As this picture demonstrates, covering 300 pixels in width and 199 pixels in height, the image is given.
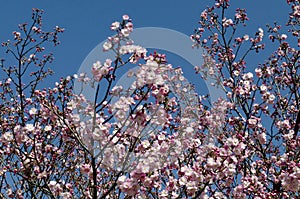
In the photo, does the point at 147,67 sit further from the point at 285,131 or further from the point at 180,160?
the point at 285,131

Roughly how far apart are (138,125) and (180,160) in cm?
192

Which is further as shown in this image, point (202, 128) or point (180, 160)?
point (202, 128)

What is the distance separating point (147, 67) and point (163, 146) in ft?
4.22

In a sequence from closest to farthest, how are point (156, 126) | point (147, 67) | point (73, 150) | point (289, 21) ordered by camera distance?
point (147, 67) < point (156, 126) < point (73, 150) < point (289, 21)

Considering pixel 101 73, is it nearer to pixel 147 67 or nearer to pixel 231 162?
pixel 147 67

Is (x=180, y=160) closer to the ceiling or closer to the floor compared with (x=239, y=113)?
closer to the floor

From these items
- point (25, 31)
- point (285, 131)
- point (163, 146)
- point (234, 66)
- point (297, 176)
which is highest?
point (25, 31)

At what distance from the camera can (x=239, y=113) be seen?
784cm

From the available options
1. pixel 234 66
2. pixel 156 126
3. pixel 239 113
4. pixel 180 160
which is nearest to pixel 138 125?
pixel 156 126

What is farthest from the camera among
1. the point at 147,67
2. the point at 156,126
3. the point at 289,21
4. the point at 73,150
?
the point at 289,21

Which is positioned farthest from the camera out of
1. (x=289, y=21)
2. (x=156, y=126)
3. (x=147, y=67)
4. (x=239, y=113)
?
(x=289, y=21)

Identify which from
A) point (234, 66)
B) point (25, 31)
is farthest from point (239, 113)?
point (25, 31)

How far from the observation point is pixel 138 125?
4.87m

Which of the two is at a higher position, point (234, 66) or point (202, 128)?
point (234, 66)
